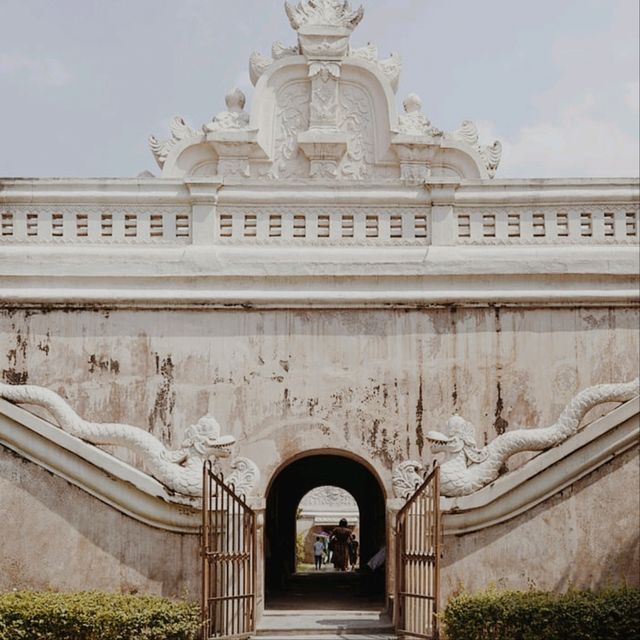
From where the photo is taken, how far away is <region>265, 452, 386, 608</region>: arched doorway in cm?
1616

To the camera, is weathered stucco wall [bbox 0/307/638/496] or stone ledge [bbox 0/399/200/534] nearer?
stone ledge [bbox 0/399/200/534]

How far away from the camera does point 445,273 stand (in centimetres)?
1324

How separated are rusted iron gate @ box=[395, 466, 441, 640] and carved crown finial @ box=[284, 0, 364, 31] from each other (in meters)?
5.54

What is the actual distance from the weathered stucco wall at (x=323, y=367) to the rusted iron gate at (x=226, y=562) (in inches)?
49.5

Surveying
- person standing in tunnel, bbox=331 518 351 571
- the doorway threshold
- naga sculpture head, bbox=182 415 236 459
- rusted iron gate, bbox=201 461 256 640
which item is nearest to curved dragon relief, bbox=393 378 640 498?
the doorway threshold

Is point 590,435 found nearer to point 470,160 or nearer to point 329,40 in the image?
point 470,160

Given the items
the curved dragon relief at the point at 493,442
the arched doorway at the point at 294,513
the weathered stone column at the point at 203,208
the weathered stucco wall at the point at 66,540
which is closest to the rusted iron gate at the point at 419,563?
the curved dragon relief at the point at 493,442

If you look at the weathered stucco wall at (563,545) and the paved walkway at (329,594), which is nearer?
the weathered stucco wall at (563,545)

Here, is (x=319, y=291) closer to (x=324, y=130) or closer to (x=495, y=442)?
(x=324, y=130)

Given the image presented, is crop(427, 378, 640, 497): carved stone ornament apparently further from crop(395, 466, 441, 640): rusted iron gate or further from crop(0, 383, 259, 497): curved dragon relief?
crop(0, 383, 259, 497): curved dragon relief

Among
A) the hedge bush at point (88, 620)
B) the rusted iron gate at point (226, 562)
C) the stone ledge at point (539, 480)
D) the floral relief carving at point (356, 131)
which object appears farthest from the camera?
the floral relief carving at point (356, 131)

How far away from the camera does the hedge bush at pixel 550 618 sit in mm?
10320

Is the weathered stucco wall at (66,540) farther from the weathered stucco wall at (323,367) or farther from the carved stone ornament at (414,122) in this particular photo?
the carved stone ornament at (414,122)

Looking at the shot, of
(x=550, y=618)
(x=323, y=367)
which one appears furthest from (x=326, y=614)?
(x=550, y=618)
